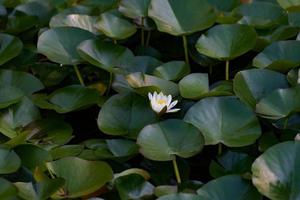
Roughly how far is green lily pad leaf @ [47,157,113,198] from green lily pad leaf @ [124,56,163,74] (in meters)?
0.37

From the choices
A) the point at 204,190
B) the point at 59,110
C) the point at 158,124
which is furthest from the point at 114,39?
the point at 204,190

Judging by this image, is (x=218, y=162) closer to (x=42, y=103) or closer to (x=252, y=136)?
(x=252, y=136)

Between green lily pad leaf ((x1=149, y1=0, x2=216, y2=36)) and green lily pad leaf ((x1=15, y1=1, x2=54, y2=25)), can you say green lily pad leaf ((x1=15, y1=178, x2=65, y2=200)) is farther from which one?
green lily pad leaf ((x1=15, y1=1, x2=54, y2=25))

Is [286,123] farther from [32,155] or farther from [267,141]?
[32,155]

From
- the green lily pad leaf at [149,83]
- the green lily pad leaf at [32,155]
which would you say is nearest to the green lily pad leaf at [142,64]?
the green lily pad leaf at [149,83]

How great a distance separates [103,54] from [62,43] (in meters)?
0.11

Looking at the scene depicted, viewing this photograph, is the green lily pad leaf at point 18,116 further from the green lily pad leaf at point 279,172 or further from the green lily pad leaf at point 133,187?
the green lily pad leaf at point 279,172

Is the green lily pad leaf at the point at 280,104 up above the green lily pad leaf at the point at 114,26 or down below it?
above

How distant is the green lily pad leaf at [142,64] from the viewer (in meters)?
1.44

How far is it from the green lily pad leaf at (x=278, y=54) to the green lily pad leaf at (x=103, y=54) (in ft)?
0.96

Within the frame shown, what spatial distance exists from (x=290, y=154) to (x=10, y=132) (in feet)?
1.87

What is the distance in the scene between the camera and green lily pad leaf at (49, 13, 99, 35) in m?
1.59

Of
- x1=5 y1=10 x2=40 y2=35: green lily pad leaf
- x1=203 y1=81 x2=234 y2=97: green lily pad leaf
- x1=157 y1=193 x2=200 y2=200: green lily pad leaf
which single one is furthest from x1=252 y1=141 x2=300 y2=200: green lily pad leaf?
x1=5 y1=10 x2=40 y2=35: green lily pad leaf

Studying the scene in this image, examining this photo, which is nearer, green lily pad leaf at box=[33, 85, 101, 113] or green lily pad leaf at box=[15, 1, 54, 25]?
green lily pad leaf at box=[33, 85, 101, 113]
